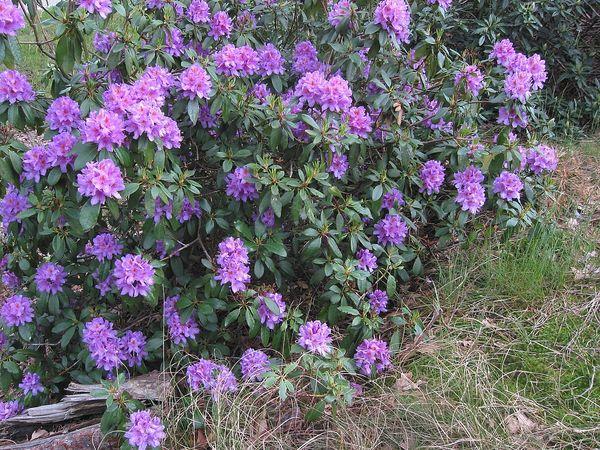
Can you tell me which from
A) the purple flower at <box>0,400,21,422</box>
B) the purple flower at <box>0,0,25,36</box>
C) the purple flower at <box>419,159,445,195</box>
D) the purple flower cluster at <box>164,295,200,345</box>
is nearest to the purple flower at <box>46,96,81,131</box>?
the purple flower at <box>0,0,25,36</box>

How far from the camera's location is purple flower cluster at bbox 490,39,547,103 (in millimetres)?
2668

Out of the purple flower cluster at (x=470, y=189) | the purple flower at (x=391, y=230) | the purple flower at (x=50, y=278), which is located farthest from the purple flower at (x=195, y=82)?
the purple flower cluster at (x=470, y=189)

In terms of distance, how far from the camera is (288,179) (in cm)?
231

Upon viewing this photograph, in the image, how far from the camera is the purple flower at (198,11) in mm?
2561

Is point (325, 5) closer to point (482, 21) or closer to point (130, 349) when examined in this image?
point (130, 349)

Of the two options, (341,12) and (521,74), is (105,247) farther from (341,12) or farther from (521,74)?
(521,74)

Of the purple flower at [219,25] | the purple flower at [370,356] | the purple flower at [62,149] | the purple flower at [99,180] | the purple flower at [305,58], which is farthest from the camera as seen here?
the purple flower at [305,58]

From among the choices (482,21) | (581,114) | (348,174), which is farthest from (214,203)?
(581,114)

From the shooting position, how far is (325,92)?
230cm

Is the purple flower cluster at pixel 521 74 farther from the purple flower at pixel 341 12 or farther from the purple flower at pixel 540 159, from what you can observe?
the purple flower at pixel 341 12

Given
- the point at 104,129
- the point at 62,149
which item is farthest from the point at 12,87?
the point at 104,129

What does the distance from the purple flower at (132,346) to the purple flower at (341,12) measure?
136 cm

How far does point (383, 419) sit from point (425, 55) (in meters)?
1.43

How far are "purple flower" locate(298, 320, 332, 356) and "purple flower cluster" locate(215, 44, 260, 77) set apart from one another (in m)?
0.95
